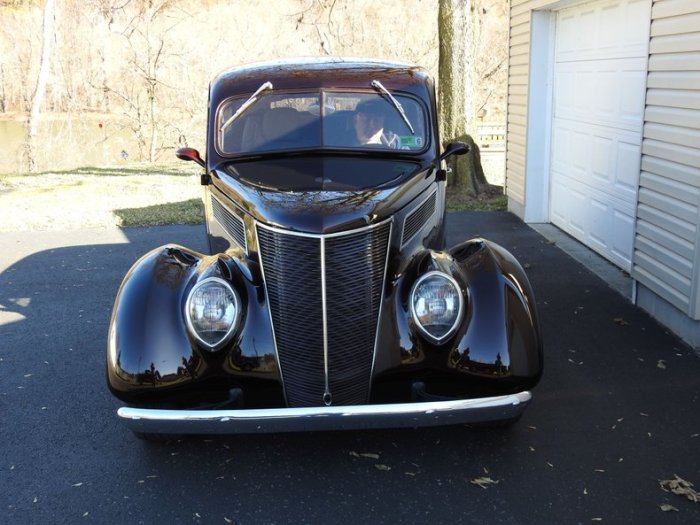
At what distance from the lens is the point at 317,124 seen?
183 inches

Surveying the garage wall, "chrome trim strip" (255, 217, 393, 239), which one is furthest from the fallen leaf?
the garage wall

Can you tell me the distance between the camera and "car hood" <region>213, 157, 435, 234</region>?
358cm

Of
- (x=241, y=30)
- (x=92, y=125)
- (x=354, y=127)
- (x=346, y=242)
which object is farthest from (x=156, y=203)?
(x=241, y=30)

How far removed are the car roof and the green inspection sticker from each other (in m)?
0.38

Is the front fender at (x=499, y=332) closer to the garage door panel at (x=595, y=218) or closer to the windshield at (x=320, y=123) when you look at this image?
the windshield at (x=320, y=123)

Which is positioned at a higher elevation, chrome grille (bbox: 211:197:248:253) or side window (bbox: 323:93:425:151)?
side window (bbox: 323:93:425:151)

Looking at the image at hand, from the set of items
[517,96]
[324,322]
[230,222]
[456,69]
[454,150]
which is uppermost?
[456,69]

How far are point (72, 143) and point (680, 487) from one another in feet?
70.1

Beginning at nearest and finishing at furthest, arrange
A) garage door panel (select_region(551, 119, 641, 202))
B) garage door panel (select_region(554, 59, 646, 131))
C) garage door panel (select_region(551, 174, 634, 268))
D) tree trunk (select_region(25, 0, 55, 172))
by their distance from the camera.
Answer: garage door panel (select_region(554, 59, 646, 131)) < garage door panel (select_region(551, 119, 641, 202)) < garage door panel (select_region(551, 174, 634, 268)) < tree trunk (select_region(25, 0, 55, 172))

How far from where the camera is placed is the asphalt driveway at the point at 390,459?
3.32m

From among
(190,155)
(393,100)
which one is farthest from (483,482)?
(190,155)

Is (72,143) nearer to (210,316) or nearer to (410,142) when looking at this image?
(410,142)

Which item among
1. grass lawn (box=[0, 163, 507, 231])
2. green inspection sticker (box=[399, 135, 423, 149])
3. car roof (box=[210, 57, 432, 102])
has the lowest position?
grass lawn (box=[0, 163, 507, 231])

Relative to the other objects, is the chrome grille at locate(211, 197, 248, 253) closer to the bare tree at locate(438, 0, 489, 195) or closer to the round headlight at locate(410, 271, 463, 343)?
the round headlight at locate(410, 271, 463, 343)
